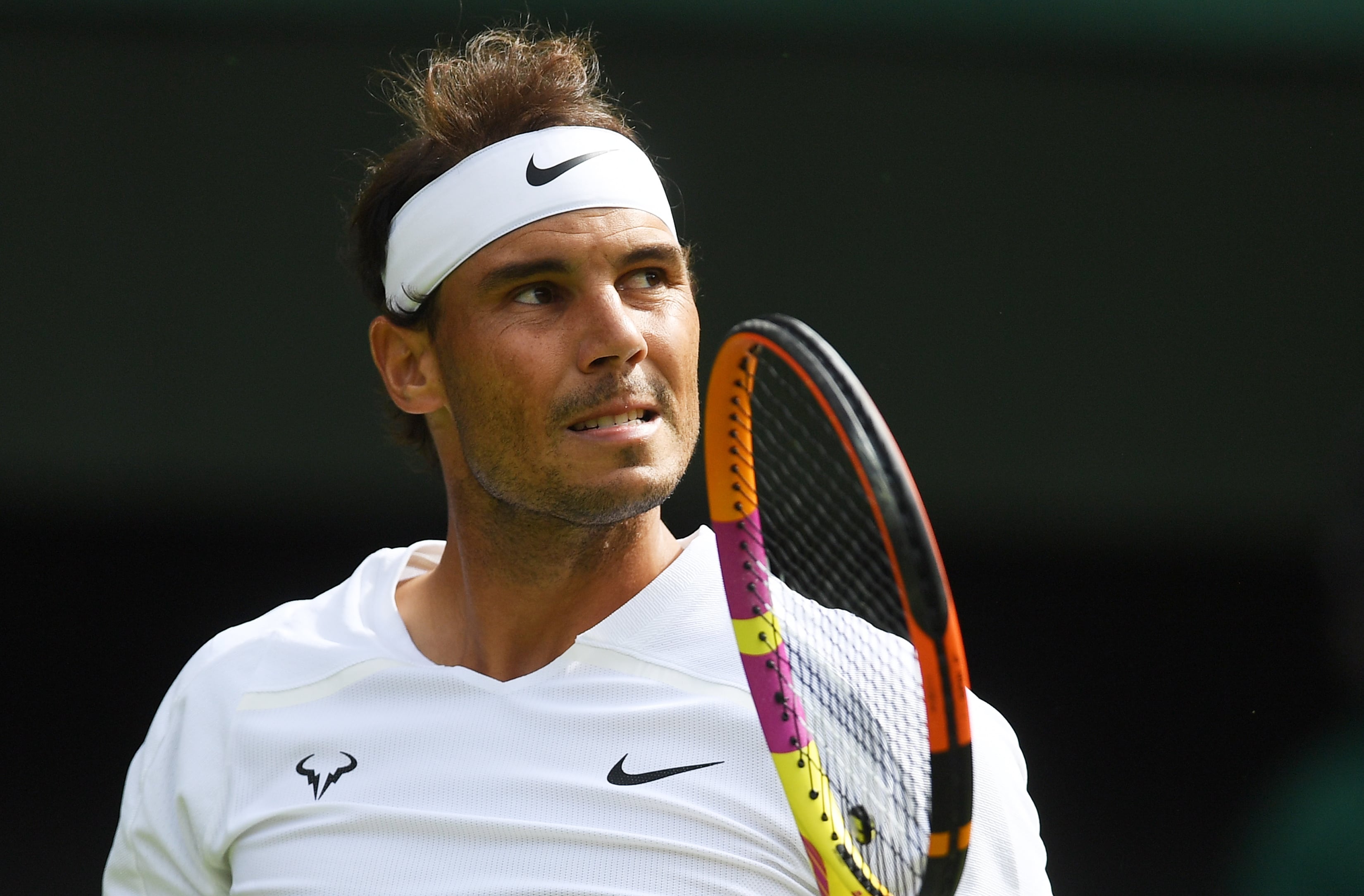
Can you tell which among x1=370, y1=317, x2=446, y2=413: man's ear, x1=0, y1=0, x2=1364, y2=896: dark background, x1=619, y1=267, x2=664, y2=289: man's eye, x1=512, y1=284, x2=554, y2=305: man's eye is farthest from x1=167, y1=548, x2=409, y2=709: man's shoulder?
x1=0, y1=0, x2=1364, y2=896: dark background

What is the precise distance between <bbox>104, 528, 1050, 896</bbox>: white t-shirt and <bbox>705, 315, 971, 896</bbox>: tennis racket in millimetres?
152

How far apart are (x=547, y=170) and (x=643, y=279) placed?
238 mm

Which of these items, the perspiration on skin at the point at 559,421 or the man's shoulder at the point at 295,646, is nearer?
the perspiration on skin at the point at 559,421

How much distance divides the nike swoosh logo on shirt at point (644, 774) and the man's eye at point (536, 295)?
71cm

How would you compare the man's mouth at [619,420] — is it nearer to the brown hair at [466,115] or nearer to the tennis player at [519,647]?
the tennis player at [519,647]

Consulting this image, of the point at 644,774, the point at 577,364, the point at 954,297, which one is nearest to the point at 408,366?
the point at 577,364

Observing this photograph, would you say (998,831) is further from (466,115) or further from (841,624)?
(466,115)

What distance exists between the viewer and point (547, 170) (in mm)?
2350

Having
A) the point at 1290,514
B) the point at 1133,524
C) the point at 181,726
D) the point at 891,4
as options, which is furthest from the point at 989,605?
the point at 181,726

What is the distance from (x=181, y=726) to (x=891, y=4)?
2154 millimetres

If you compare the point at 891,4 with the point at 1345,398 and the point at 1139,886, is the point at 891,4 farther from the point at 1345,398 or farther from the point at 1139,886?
the point at 1139,886

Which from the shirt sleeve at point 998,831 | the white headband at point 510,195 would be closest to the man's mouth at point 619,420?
the white headband at point 510,195

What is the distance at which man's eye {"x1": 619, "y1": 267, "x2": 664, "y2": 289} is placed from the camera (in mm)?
2287

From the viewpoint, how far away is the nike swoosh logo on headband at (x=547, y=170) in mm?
2334
